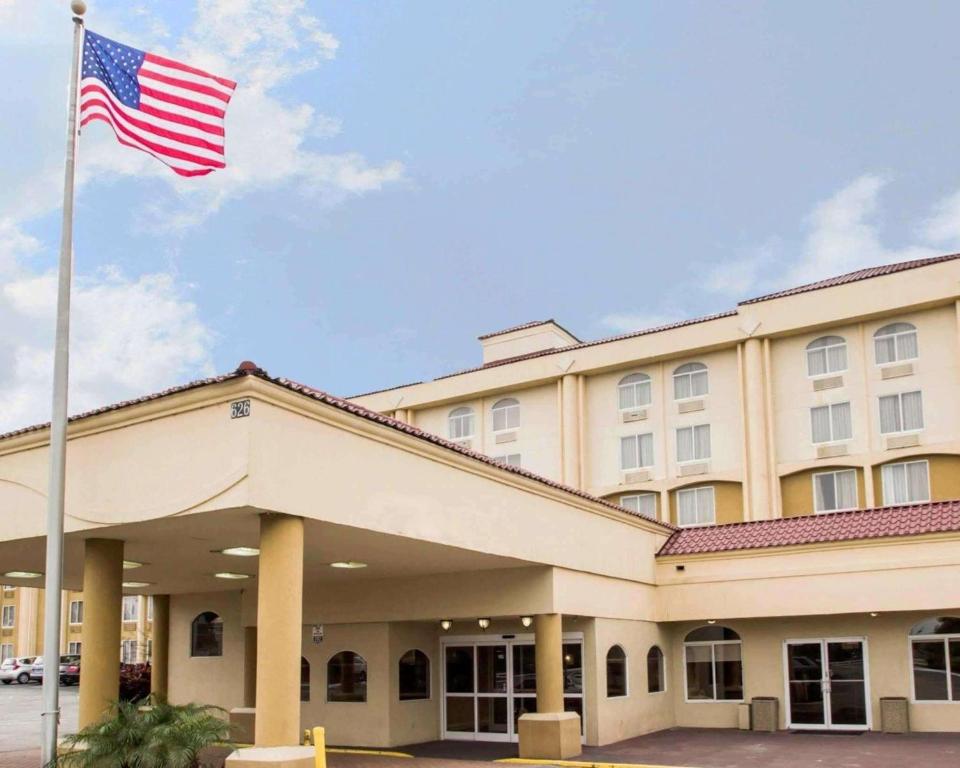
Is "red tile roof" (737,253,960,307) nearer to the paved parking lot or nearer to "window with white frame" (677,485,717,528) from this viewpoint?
"window with white frame" (677,485,717,528)

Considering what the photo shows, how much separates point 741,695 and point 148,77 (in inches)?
724

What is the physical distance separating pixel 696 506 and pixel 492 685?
1942cm

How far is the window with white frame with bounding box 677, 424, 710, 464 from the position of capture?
137ft

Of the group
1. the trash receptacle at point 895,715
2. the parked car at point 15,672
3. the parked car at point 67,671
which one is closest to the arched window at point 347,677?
the trash receptacle at point 895,715

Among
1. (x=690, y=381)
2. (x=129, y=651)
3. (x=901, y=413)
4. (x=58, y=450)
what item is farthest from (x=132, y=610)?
(x=58, y=450)

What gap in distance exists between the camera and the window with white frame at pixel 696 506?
41.2m

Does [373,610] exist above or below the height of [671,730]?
above

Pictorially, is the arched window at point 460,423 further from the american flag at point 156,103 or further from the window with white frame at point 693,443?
the american flag at point 156,103

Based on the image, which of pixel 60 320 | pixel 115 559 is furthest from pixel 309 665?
pixel 60 320

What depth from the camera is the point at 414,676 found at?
78.9 feet

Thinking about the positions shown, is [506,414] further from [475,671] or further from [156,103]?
[156,103]

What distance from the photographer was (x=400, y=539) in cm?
1683

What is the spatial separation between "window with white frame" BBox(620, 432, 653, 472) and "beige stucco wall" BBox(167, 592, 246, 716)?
20.0 m

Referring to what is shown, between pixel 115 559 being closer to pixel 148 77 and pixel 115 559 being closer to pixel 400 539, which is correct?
pixel 400 539
